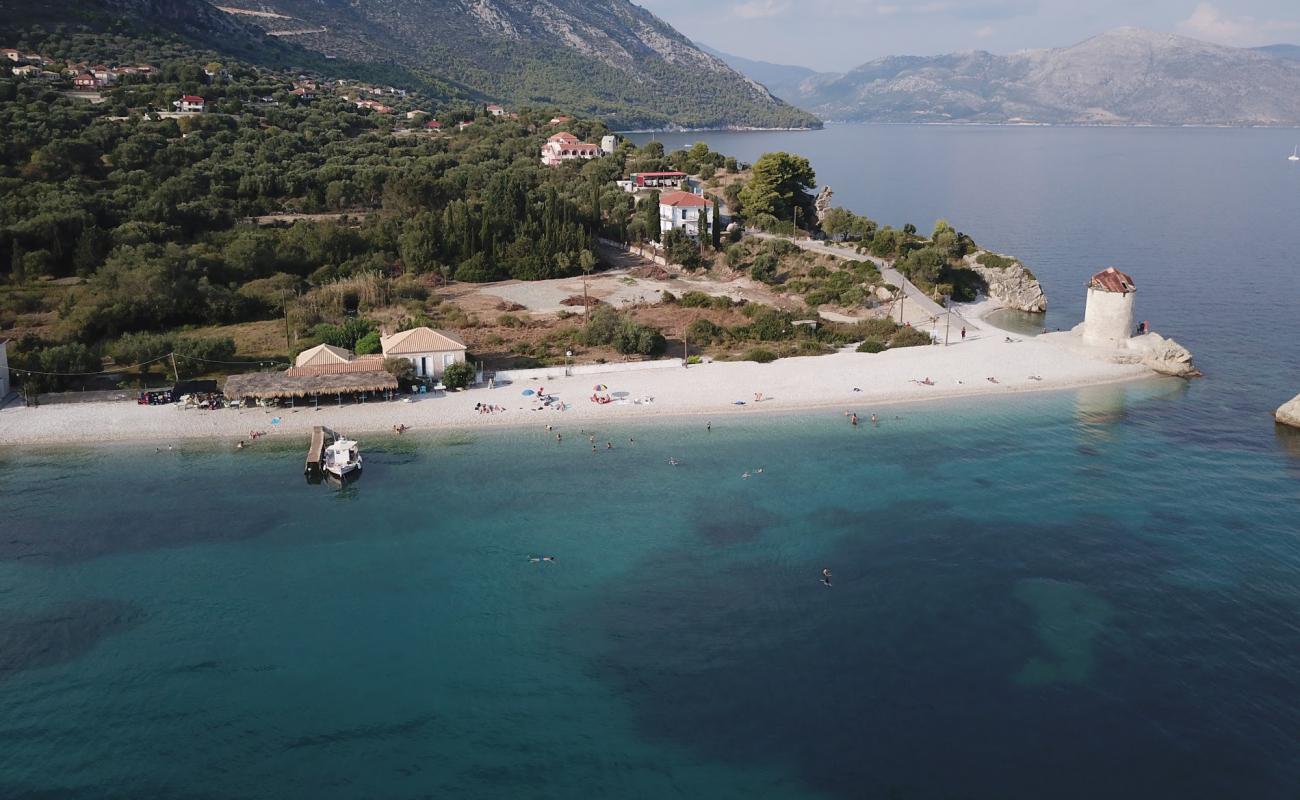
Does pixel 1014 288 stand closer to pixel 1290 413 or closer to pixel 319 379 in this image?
pixel 1290 413

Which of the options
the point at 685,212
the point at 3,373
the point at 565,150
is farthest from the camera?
the point at 565,150

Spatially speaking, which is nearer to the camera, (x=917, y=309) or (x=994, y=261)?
(x=917, y=309)

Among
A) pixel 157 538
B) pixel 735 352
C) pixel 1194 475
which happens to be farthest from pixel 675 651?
pixel 735 352

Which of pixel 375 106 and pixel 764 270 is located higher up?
pixel 375 106

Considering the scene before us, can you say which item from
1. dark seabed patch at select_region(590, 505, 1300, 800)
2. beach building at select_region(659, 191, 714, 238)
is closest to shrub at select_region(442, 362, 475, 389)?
dark seabed patch at select_region(590, 505, 1300, 800)

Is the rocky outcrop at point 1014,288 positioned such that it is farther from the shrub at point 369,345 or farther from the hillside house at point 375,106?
the hillside house at point 375,106

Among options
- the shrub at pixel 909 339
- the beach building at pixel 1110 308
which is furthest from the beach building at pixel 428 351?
the beach building at pixel 1110 308

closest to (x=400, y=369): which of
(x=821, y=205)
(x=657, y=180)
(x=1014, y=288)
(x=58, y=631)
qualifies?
(x=58, y=631)
